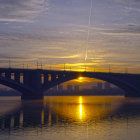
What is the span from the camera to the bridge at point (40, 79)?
309ft

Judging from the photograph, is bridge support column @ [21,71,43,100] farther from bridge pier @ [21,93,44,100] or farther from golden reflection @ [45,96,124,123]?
golden reflection @ [45,96,124,123]

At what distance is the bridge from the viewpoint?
9412 centimetres

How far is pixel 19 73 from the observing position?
317 ft

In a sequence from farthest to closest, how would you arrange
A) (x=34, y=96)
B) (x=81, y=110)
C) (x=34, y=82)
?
(x=34, y=96) → (x=34, y=82) → (x=81, y=110)

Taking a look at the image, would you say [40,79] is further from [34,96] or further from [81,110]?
[81,110]

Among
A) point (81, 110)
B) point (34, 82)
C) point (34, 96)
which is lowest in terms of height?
point (34, 96)

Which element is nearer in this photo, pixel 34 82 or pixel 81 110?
pixel 81 110

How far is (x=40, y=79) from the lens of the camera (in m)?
101

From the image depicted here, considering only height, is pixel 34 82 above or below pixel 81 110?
above

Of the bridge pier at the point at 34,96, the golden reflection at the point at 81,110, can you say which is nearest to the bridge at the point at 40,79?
the bridge pier at the point at 34,96

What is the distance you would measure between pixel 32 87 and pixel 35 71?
568 centimetres

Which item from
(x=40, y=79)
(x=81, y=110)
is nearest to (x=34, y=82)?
(x=40, y=79)

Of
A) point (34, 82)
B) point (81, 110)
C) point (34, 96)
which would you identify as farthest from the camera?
point (34, 96)

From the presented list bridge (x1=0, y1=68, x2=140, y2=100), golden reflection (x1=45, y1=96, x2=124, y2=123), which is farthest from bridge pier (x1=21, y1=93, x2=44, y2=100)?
golden reflection (x1=45, y1=96, x2=124, y2=123)
